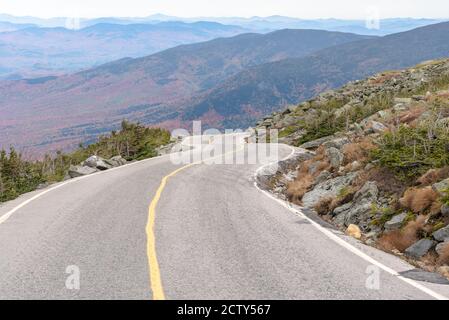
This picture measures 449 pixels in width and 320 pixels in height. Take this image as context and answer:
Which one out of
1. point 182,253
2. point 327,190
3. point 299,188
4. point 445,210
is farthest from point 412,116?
point 182,253

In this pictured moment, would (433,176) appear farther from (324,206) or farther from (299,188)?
(299,188)

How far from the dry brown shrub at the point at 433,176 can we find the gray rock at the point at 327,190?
3.16m

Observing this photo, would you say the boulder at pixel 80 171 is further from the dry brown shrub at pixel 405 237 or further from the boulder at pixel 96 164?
the dry brown shrub at pixel 405 237

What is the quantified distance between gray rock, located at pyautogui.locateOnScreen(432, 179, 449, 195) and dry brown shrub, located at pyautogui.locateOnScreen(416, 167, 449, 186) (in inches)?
22.7

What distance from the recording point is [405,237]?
999 centimetres

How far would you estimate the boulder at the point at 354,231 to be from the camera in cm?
1098

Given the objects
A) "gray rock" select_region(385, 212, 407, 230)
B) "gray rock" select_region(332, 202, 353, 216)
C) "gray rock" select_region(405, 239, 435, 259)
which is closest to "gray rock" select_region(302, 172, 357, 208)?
"gray rock" select_region(332, 202, 353, 216)

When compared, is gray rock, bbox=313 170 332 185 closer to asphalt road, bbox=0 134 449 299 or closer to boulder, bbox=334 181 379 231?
boulder, bbox=334 181 379 231

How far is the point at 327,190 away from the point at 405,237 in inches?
211

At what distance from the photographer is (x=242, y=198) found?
14.0 meters

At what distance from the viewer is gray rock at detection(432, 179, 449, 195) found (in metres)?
10.6
